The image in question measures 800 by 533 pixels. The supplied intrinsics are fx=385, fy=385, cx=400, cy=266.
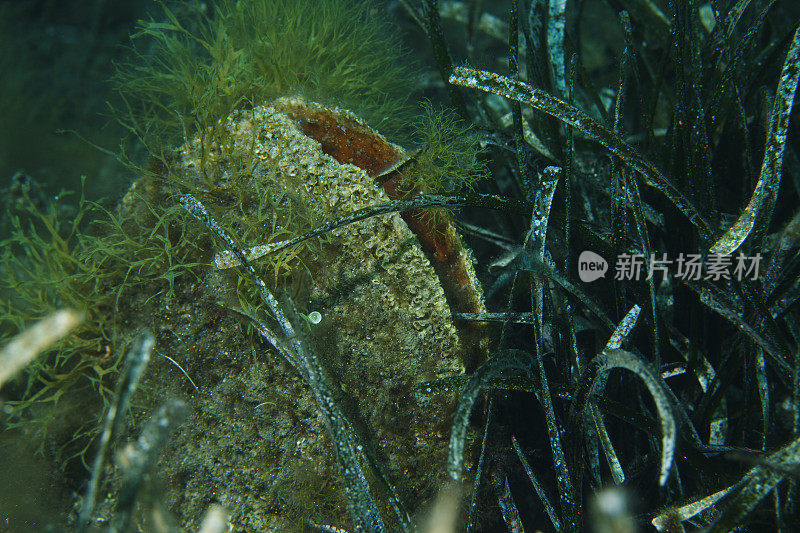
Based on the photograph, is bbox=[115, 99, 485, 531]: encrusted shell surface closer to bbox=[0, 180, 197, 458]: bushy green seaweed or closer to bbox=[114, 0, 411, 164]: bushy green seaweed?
bbox=[0, 180, 197, 458]: bushy green seaweed

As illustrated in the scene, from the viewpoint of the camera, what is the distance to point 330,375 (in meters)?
2.03

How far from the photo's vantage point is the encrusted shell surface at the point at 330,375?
1999 mm

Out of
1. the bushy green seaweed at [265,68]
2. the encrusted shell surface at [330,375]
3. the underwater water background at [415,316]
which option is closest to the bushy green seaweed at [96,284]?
the underwater water background at [415,316]

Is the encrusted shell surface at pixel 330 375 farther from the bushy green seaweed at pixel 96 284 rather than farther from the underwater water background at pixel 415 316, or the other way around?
the bushy green seaweed at pixel 96 284

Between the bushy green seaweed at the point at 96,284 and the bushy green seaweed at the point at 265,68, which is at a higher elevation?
the bushy green seaweed at the point at 265,68

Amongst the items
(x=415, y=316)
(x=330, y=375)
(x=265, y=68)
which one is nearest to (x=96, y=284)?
(x=330, y=375)

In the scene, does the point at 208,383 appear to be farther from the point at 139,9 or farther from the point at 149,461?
the point at 139,9

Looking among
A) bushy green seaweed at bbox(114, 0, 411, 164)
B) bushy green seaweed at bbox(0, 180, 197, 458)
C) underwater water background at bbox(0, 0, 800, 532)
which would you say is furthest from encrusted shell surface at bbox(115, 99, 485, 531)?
bushy green seaweed at bbox(114, 0, 411, 164)

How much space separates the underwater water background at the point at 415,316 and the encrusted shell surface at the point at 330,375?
1 centimetres

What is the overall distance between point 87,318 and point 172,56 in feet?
5.97

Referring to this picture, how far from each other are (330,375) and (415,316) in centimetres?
55

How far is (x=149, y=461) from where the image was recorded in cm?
130

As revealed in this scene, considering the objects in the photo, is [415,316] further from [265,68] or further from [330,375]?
[265,68]

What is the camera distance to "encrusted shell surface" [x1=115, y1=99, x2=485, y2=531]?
200 centimetres
